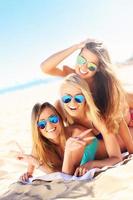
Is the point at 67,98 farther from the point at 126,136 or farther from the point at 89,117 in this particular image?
the point at 126,136

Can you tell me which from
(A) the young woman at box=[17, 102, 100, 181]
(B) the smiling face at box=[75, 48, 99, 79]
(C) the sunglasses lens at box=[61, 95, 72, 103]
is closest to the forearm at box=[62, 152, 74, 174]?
(A) the young woman at box=[17, 102, 100, 181]

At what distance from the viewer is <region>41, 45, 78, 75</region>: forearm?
2.98m

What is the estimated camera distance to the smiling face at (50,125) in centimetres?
289

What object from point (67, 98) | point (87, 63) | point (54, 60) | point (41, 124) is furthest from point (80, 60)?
point (41, 124)

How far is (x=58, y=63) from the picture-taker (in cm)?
304

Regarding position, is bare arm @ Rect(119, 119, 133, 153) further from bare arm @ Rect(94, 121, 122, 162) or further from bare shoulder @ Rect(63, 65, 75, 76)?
bare shoulder @ Rect(63, 65, 75, 76)

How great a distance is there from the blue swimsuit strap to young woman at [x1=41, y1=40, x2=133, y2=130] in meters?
0.19

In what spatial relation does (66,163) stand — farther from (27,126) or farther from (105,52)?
(27,126)

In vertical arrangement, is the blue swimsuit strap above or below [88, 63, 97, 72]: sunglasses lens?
below

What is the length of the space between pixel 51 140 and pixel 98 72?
55cm

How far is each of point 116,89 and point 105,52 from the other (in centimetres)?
27

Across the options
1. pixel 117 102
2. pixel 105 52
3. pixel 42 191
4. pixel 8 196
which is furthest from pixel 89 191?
pixel 105 52

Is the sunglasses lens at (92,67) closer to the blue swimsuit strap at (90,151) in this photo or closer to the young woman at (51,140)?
the young woman at (51,140)

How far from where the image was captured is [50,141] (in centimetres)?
298
